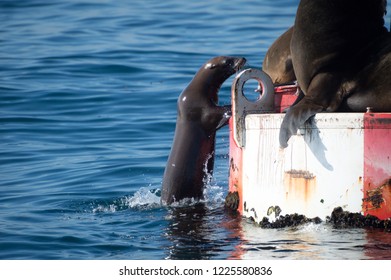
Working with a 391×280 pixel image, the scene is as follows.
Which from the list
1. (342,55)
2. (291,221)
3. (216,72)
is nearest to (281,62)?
(216,72)

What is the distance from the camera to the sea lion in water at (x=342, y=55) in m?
6.44

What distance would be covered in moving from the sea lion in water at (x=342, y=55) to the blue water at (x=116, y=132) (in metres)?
0.90

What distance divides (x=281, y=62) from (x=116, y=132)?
4111 millimetres

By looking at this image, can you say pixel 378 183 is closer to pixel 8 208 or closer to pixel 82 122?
pixel 8 208

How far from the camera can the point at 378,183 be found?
601 cm

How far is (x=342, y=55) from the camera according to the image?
21.8 feet

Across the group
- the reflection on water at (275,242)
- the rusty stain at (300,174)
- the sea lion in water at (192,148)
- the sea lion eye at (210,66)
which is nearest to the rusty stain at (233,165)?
the reflection on water at (275,242)

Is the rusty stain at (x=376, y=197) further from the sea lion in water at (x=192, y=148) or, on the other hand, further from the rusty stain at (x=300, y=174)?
the sea lion in water at (x=192, y=148)

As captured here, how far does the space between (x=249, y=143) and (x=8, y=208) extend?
99.7 inches

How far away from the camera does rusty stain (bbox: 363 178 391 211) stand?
19.7ft

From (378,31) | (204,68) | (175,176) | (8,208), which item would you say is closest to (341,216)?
(378,31)

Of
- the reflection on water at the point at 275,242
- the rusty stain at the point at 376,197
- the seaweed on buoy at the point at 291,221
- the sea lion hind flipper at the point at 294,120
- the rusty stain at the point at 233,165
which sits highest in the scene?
the sea lion hind flipper at the point at 294,120

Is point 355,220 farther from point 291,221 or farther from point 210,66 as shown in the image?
point 210,66

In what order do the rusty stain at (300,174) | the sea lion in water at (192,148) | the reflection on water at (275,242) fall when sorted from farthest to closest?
the sea lion in water at (192,148) < the rusty stain at (300,174) < the reflection on water at (275,242)
